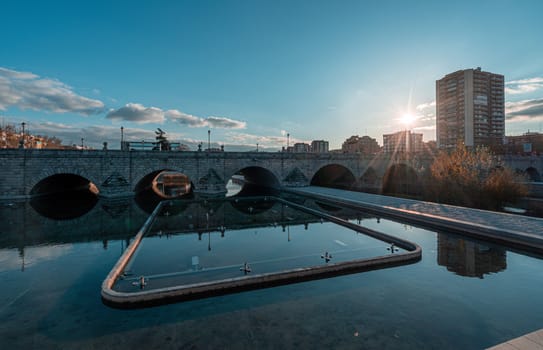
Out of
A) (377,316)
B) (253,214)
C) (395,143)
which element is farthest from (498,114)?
(377,316)

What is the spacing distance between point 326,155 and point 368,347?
122 feet

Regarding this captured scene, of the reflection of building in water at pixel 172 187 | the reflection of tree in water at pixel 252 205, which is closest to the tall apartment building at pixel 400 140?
the reflection of building in water at pixel 172 187

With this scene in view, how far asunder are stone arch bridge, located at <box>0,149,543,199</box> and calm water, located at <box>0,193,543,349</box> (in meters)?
19.4

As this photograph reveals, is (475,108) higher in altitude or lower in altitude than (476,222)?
higher

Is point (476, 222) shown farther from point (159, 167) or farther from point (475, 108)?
point (475, 108)

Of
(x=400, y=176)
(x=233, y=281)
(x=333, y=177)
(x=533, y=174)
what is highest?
(x=533, y=174)

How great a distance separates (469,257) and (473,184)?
17.2 meters

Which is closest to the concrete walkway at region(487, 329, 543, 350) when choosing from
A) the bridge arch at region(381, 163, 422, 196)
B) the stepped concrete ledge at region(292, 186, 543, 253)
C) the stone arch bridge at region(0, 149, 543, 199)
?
the stepped concrete ledge at region(292, 186, 543, 253)

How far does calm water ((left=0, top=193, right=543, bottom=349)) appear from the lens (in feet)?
19.7

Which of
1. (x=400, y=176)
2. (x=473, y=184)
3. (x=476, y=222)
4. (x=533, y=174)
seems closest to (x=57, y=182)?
(x=476, y=222)

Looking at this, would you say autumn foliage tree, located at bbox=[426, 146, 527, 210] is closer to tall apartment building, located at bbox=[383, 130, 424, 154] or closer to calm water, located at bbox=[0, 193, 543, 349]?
calm water, located at bbox=[0, 193, 543, 349]

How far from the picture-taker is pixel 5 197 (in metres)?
27.1

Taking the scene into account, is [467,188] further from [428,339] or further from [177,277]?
[177,277]

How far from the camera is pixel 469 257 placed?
1124 centimetres
